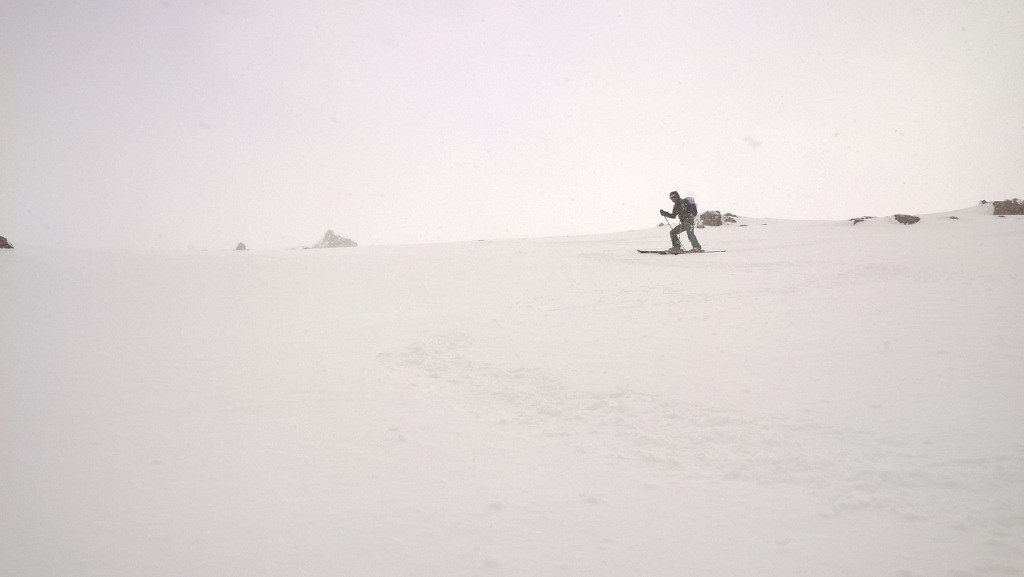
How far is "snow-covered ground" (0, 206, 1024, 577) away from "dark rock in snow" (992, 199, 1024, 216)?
34.3ft

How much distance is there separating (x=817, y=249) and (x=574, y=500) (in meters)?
10.7

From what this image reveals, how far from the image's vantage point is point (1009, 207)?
1475 centimetres

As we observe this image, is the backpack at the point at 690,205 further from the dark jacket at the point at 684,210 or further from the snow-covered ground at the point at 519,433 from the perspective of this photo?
the snow-covered ground at the point at 519,433

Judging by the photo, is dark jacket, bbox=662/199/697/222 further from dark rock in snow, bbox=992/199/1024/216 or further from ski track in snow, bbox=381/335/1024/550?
dark rock in snow, bbox=992/199/1024/216

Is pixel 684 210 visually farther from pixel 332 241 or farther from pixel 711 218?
pixel 332 241

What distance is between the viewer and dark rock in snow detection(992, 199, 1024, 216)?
14.6 meters

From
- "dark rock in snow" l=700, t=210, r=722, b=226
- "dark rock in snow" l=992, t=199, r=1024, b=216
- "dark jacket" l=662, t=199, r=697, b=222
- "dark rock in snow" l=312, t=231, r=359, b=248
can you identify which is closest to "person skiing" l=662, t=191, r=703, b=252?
"dark jacket" l=662, t=199, r=697, b=222

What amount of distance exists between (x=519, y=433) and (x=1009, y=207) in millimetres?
18721

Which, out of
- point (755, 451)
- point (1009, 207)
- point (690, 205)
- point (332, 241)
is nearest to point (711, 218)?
point (690, 205)

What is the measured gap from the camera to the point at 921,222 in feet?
46.1

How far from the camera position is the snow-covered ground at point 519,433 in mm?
2318

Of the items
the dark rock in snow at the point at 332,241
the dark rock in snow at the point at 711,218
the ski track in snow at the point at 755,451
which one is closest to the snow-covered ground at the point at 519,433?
the ski track in snow at the point at 755,451

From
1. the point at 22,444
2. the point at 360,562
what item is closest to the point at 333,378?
the point at 22,444

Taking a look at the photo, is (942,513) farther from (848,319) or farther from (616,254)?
(616,254)
